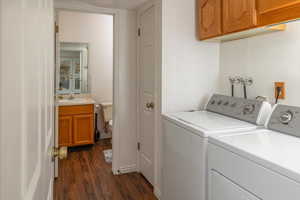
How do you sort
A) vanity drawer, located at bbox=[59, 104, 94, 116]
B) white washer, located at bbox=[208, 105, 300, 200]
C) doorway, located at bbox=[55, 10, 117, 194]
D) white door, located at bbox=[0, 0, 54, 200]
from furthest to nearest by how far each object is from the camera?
1. doorway, located at bbox=[55, 10, 117, 194]
2. vanity drawer, located at bbox=[59, 104, 94, 116]
3. white washer, located at bbox=[208, 105, 300, 200]
4. white door, located at bbox=[0, 0, 54, 200]

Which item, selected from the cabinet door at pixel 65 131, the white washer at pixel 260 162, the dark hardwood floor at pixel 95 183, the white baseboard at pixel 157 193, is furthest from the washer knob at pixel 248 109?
the cabinet door at pixel 65 131

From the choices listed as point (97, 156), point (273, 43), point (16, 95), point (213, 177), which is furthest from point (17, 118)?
point (97, 156)

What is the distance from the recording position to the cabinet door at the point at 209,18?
1879 mm

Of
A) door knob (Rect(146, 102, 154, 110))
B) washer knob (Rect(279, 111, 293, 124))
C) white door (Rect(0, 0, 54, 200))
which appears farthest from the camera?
door knob (Rect(146, 102, 154, 110))

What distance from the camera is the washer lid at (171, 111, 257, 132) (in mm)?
1483

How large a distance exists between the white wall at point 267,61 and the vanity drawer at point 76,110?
89.2 inches

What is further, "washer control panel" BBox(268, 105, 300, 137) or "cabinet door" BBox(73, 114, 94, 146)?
"cabinet door" BBox(73, 114, 94, 146)

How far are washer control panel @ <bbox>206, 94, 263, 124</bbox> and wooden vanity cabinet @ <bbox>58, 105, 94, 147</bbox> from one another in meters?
2.23

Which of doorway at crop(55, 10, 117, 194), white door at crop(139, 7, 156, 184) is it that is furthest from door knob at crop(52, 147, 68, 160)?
doorway at crop(55, 10, 117, 194)

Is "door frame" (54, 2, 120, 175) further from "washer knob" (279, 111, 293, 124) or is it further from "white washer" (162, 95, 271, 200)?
"washer knob" (279, 111, 293, 124)

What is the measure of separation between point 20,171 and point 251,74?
1.98 m

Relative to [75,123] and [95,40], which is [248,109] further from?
[95,40]

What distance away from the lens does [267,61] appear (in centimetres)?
179

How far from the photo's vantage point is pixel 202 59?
2.31 m
